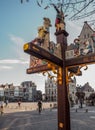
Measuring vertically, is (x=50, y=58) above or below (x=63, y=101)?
above

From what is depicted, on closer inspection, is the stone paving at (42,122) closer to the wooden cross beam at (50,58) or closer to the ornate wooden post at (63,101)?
the ornate wooden post at (63,101)

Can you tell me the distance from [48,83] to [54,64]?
10418 cm

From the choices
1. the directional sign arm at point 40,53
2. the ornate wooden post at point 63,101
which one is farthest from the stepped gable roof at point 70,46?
the directional sign arm at point 40,53

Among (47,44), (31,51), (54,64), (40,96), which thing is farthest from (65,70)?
(40,96)

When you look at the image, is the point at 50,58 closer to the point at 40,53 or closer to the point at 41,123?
the point at 40,53

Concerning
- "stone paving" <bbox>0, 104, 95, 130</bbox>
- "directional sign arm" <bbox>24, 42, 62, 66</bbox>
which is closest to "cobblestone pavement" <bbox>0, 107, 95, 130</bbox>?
"stone paving" <bbox>0, 104, 95, 130</bbox>

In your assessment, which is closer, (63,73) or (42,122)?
(63,73)

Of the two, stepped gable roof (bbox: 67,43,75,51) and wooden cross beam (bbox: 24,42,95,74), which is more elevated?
stepped gable roof (bbox: 67,43,75,51)

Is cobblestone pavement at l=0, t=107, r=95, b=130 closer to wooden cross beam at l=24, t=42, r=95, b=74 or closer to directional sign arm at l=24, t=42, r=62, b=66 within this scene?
wooden cross beam at l=24, t=42, r=95, b=74

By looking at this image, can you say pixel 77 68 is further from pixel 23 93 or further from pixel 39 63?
pixel 23 93

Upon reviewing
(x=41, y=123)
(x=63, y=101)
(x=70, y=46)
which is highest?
(x=70, y=46)

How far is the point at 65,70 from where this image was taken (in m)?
7.40

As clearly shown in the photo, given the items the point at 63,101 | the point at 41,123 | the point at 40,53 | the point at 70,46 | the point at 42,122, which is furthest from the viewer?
the point at 42,122

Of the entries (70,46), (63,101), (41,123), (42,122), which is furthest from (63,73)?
(42,122)
